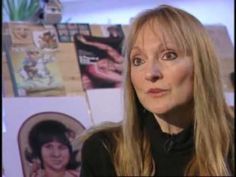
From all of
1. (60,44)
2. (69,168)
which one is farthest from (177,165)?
(60,44)

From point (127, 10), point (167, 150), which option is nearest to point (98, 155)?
point (167, 150)

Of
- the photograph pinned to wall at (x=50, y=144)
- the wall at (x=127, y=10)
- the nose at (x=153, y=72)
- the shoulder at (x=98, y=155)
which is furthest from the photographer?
the wall at (x=127, y=10)

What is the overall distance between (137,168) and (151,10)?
300mm

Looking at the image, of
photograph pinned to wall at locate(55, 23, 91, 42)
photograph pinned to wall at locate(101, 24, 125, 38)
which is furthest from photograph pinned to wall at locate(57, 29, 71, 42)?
photograph pinned to wall at locate(101, 24, 125, 38)

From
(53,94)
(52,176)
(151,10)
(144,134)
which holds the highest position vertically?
(151,10)

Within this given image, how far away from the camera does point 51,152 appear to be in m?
1.16

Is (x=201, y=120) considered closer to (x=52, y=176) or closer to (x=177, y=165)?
(x=177, y=165)

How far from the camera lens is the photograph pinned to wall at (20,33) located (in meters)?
1.20

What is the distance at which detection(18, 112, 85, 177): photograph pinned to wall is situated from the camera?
3.70 feet

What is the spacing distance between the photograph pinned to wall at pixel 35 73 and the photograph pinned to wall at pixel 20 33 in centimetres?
3

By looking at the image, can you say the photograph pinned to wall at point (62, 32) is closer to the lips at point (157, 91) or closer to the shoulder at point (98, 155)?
the shoulder at point (98, 155)

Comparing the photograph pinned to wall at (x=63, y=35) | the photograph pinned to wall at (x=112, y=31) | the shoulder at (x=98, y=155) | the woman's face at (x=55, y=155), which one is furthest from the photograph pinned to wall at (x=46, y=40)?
the shoulder at (x=98, y=155)

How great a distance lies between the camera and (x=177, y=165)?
0.76 meters

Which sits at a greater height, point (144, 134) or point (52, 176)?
point (144, 134)
